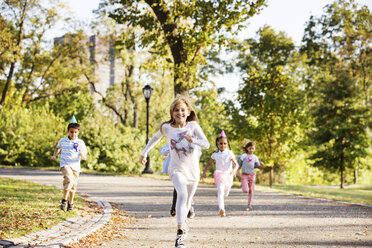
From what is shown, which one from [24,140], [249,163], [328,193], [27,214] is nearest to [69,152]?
[27,214]

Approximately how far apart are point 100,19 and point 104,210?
2834 centimetres

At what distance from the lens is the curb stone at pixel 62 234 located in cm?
517

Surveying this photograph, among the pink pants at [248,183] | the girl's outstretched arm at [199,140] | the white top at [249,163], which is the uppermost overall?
the girl's outstretched arm at [199,140]

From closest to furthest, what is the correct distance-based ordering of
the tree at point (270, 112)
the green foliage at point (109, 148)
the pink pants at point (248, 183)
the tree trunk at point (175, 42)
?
1. the pink pants at point (248, 183)
2. the tree trunk at point (175, 42)
3. the tree at point (270, 112)
4. the green foliage at point (109, 148)

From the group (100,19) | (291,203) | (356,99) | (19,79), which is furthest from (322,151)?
(19,79)

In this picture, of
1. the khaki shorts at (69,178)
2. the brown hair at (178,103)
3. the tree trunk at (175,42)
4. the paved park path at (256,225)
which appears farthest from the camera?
the tree trunk at (175,42)

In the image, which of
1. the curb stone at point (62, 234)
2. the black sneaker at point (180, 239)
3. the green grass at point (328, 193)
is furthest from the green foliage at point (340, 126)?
the black sneaker at point (180, 239)

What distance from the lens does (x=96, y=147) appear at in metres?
25.6

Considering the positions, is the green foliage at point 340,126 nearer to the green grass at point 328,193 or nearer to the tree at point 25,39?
the green grass at point 328,193

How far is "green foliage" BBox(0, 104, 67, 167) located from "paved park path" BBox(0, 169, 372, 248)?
17.2m

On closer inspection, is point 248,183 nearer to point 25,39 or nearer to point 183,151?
point 183,151

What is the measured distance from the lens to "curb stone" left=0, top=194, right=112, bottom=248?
5.17 metres

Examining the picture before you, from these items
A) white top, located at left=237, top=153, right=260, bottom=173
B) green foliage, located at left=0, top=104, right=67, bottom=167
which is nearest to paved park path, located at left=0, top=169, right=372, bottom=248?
white top, located at left=237, top=153, right=260, bottom=173

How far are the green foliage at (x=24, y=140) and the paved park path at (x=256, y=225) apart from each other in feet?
56.5
